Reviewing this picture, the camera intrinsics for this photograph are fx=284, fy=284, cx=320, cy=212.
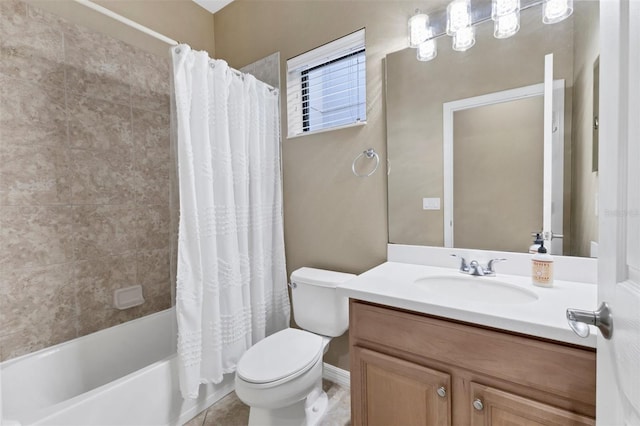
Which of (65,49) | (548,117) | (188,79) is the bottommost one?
(548,117)

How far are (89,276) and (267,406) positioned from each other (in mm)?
1326

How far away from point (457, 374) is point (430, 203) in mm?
830

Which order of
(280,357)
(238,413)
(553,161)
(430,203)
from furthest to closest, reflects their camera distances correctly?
(238,413) → (430,203) → (280,357) → (553,161)

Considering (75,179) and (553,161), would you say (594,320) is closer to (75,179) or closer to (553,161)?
(553,161)

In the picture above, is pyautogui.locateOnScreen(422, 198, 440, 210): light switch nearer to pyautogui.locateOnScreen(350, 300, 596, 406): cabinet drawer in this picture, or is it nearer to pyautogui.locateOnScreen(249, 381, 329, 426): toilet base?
pyautogui.locateOnScreen(350, 300, 596, 406): cabinet drawer

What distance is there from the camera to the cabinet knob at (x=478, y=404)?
911 millimetres

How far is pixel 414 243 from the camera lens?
1.57 m

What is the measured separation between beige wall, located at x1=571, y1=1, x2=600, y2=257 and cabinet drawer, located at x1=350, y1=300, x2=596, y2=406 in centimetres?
58

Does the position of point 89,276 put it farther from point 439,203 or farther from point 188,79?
point 439,203

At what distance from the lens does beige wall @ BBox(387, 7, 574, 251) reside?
121 cm

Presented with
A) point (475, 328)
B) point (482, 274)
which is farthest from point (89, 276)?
point (482, 274)

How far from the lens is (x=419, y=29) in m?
1.46

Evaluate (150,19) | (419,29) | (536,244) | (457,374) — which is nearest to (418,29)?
(419,29)

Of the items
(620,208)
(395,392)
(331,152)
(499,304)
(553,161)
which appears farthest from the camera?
(331,152)
